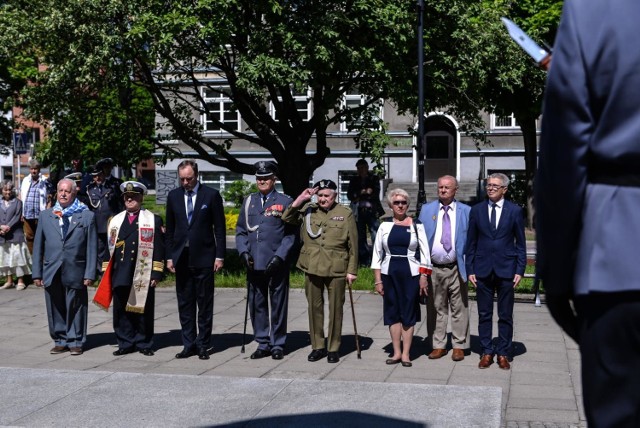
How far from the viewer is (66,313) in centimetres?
960

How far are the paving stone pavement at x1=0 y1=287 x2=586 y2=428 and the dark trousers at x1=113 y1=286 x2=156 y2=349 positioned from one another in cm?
16

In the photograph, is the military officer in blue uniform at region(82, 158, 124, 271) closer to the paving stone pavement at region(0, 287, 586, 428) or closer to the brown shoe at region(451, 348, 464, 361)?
the paving stone pavement at region(0, 287, 586, 428)

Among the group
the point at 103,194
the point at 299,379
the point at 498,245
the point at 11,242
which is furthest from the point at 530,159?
the point at 299,379

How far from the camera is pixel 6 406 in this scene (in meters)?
6.68

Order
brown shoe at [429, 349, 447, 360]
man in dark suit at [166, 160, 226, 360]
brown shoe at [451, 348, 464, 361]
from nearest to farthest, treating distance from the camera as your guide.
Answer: brown shoe at [451, 348, 464, 361], brown shoe at [429, 349, 447, 360], man in dark suit at [166, 160, 226, 360]

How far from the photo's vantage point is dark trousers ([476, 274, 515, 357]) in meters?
8.80

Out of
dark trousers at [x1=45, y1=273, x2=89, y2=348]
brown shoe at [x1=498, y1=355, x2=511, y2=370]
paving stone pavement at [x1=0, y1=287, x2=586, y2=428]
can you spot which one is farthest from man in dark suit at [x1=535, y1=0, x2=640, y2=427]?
dark trousers at [x1=45, y1=273, x2=89, y2=348]

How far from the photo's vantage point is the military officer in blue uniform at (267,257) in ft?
30.7

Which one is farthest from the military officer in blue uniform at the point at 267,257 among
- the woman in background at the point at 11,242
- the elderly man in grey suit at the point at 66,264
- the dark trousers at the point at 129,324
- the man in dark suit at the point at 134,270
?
the woman in background at the point at 11,242

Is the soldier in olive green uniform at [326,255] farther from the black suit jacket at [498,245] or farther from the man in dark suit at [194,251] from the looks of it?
the black suit jacket at [498,245]

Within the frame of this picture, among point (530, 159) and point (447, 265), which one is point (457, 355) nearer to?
point (447, 265)

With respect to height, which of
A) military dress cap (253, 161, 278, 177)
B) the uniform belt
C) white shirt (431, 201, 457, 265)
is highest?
military dress cap (253, 161, 278, 177)

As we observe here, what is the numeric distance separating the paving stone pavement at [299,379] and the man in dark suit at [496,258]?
0.32 m

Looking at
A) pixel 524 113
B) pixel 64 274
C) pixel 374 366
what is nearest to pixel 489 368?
pixel 374 366
